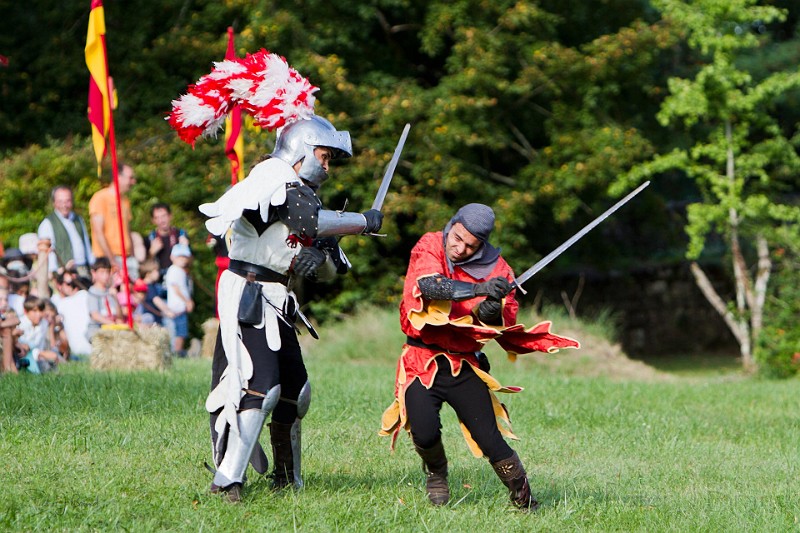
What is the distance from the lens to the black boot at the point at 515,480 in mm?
6238

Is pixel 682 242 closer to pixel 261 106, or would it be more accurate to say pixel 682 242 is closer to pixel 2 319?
pixel 2 319

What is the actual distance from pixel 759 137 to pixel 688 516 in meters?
17.6

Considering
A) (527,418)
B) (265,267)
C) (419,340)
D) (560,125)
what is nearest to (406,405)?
(419,340)

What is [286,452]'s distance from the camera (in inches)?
260

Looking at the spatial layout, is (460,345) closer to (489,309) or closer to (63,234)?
(489,309)

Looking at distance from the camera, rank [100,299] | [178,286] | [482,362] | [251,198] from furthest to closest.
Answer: [178,286], [100,299], [482,362], [251,198]

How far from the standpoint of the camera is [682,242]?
26.1m

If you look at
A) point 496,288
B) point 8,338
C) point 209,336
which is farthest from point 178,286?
point 496,288

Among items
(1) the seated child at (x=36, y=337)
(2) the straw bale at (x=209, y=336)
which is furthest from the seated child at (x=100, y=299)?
(1) the seated child at (x=36, y=337)

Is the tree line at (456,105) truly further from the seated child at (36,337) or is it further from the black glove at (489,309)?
the black glove at (489,309)

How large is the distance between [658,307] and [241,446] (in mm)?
22105

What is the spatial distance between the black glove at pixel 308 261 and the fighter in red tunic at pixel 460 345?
49 centimetres

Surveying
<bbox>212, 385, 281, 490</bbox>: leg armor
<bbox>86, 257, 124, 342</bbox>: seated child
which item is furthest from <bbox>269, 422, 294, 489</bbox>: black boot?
<bbox>86, 257, 124, 342</bbox>: seated child

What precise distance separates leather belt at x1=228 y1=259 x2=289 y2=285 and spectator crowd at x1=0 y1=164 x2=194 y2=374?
19.5ft
